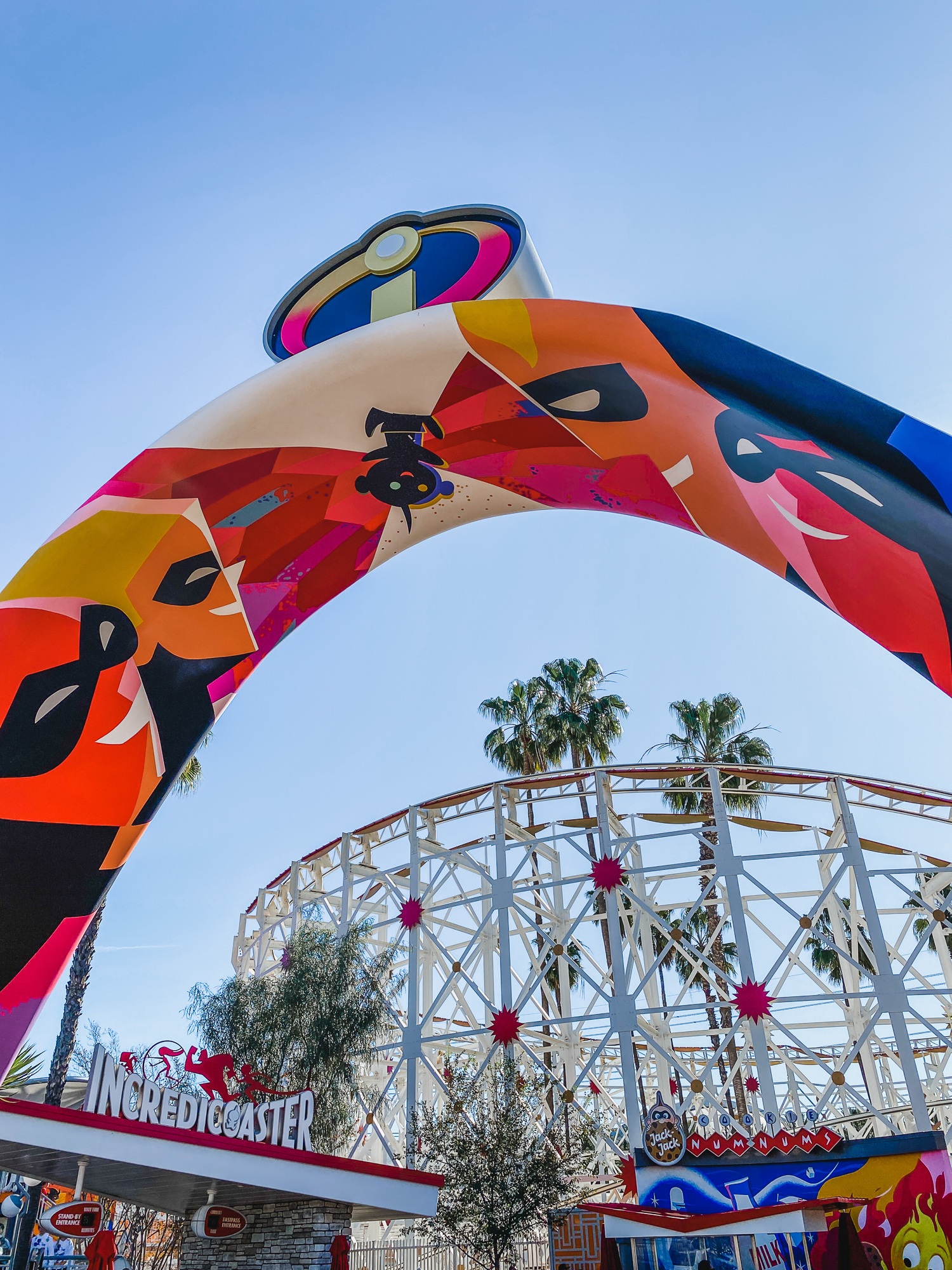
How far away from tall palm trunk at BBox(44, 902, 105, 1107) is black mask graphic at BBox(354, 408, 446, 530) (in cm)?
1324

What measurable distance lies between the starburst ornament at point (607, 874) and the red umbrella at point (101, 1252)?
13.2 meters

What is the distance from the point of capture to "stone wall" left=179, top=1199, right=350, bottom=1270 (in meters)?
11.0

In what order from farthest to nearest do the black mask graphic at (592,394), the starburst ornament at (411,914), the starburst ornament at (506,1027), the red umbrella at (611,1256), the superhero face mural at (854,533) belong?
1. the starburst ornament at (411,914)
2. the starburst ornament at (506,1027)
3. the black mask graphic at (592,394)
4. the red umbrella at (611,1256)
5. the superhero face mural at (854,533)

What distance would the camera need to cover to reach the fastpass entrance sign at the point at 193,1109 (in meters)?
10.3

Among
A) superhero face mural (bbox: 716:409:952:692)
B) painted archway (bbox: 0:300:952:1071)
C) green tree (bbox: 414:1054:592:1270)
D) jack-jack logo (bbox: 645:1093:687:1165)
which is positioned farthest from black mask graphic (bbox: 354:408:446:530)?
green tree (bbox: 414:1054:592:1270)

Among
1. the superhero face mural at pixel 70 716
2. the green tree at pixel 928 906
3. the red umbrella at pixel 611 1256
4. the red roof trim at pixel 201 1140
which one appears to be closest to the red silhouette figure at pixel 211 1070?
the red roof trim at pixel 201 1140

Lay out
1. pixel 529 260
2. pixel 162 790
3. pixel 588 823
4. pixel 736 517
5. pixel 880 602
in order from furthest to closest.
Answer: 1. pixel 588 823
2. pixel 529 260
3. pixel 162 790
4. pixel 736 517
5. pixel 880 602

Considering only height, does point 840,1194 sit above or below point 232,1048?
below

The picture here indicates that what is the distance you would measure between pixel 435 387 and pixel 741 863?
41.5ft

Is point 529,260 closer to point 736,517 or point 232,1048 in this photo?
point 736,517

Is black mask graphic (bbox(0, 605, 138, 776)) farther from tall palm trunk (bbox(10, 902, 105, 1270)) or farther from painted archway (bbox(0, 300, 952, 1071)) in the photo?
tall palm trunk (bbox(10, 902, 105, 1270))

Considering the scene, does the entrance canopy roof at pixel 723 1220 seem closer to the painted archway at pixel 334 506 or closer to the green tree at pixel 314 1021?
the painted archway at pixel 334 506

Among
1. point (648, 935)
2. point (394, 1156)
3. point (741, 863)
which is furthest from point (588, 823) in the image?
point (394, 1156)

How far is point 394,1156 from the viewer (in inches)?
796
